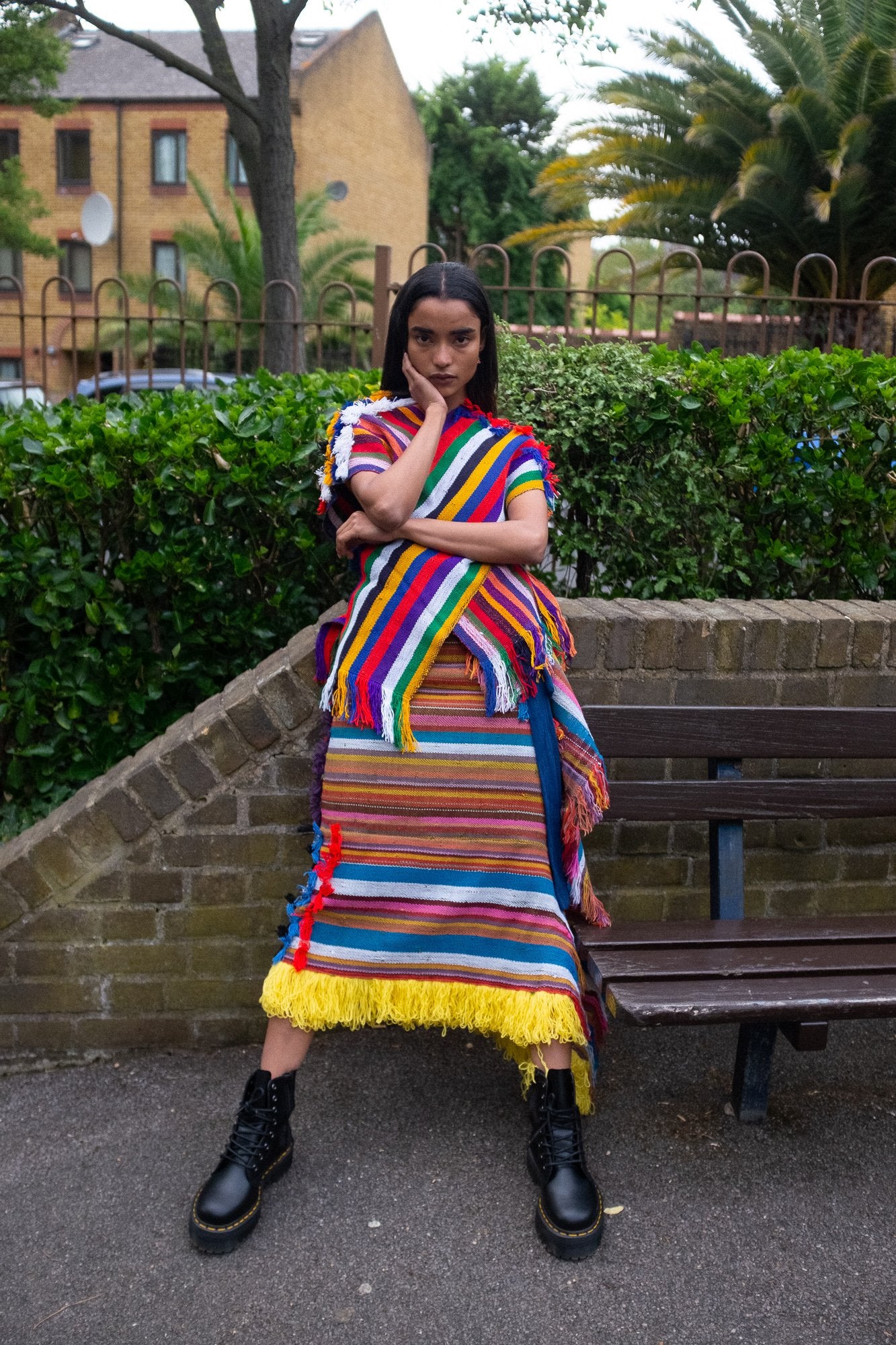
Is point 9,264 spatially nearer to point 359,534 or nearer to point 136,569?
point 136,569

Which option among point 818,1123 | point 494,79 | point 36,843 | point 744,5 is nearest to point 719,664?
point 818,1123

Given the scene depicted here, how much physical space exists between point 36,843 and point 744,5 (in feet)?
34.3

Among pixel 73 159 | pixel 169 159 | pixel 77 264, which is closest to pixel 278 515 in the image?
pixel 169 159

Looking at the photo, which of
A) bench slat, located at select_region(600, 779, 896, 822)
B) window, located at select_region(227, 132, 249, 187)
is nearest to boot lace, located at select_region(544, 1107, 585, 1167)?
bench slat, located at select_region(600, 779, 896, 822)

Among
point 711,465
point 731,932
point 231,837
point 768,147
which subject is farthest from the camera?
point 768,147

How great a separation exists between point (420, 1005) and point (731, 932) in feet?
2.43

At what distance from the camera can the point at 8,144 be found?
31.7 m

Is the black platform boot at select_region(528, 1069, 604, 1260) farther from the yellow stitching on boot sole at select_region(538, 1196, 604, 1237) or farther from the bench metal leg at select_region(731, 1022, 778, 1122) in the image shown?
the bench metal leg at select_region(731, 1022, 778, 1122)

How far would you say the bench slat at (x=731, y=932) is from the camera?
8.91ft

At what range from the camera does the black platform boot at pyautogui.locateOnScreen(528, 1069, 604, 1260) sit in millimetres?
2459

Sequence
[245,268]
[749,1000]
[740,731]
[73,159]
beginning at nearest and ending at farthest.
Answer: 1. [749,1000]
2. [740,731]
3. [245,268]
4. [73,159]

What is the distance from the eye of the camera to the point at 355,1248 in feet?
8.14

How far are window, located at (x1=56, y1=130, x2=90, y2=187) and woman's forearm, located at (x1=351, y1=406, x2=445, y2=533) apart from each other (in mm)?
32452

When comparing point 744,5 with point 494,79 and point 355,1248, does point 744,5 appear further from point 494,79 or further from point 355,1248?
point 494,79
